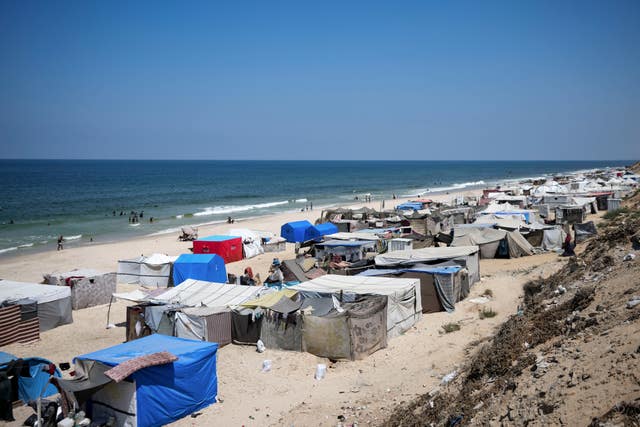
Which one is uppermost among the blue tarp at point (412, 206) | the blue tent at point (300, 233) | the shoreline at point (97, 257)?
the blue tarp at point (412, 206)

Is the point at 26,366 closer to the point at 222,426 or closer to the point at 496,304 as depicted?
the point at 222,426

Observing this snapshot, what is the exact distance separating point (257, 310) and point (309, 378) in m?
2.93

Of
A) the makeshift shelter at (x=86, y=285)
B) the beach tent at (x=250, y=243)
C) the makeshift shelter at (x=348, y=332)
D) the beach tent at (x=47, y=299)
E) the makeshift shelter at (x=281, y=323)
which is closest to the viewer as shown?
the makeshift shelter at (x=348, y=332)

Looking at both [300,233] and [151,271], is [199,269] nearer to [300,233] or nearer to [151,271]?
[151,271]

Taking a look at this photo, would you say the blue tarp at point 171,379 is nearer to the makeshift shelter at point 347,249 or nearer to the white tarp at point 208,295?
the white tarp at point 208,295

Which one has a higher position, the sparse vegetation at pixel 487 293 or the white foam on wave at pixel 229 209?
the sparse vegetation at pixel 487 293

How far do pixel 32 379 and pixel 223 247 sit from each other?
17.1 metres

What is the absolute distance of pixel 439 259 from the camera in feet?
64.7

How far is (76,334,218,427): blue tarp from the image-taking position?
10492 mm

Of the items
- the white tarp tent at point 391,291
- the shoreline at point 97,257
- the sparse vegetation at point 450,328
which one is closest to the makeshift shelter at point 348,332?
the white tarp tent at point 391,291

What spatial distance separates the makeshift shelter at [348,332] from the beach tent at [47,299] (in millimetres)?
9674

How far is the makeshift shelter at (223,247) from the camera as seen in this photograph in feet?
95.2

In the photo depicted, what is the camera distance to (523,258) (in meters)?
24.4

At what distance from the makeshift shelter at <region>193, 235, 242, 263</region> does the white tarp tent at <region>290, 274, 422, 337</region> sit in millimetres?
13100
